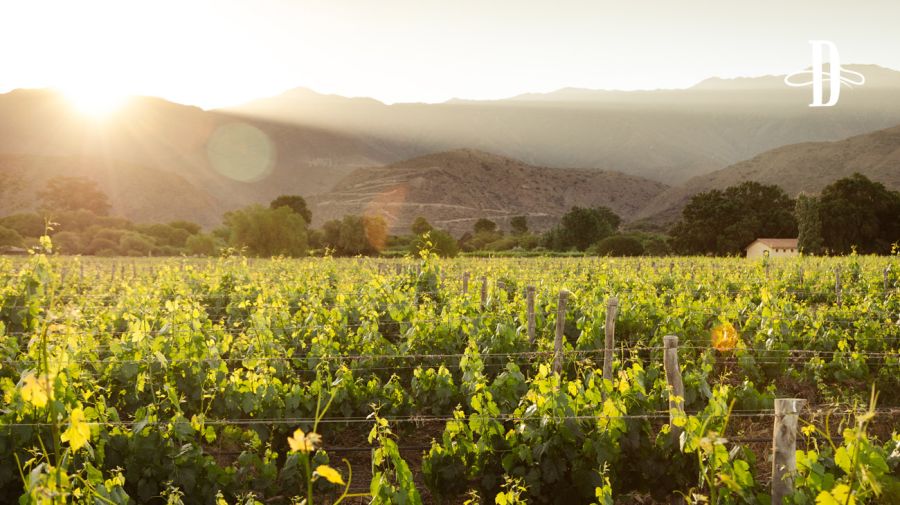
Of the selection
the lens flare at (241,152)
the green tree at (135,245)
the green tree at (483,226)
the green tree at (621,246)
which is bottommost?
the green tree at (483,226)

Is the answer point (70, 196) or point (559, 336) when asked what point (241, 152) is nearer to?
point (70, 196)

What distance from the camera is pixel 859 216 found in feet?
142

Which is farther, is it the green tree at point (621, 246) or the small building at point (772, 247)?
the green tree at point (621, 246)

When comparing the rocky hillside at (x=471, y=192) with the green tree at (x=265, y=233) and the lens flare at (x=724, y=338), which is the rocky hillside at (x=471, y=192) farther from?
the lens flare at (x=724, y=338)

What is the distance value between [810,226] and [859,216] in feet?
10.1

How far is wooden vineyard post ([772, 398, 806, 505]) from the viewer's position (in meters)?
3.46

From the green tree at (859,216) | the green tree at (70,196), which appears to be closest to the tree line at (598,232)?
the green tree at (859,216)

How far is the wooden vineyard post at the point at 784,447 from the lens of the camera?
3.46 metres

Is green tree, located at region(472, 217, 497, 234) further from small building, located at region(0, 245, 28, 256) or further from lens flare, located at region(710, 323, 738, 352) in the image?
lens flare, located at region(710, 323, 738, 352)

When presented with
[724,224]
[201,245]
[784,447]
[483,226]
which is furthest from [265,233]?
[784,447]

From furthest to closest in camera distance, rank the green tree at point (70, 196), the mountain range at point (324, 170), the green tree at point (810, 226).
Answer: the mountain range at point (324, 170), the green tree at point (70, 196), the green tree at point (810, 226)

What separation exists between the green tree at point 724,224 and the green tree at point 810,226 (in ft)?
24.9

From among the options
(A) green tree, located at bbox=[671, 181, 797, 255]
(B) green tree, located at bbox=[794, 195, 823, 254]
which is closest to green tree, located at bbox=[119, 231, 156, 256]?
(A) green tree, located at bbox=[671, 181, 797, 255]

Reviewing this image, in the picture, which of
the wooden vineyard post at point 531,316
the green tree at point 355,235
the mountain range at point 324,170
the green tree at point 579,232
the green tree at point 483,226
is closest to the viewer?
the wooden vineyard post at point 531,316
